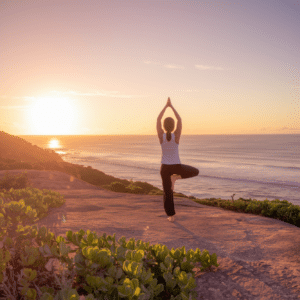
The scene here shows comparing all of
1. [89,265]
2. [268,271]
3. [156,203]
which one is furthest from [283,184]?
[89,265]

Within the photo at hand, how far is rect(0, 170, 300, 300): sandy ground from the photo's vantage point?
2840mm

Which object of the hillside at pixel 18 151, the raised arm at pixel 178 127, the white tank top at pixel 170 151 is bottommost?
the hillside at pixel 18 151

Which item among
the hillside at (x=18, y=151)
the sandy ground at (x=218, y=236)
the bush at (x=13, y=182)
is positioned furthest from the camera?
the hillside at (x=18, y=151)

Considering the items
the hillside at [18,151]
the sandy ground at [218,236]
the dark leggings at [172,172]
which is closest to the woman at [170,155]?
the dark leggings at [172,172]

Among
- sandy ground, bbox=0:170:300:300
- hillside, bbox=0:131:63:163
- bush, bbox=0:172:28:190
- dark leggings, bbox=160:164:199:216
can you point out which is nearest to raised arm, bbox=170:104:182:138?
dark leggings, bbox=160:164:199:216

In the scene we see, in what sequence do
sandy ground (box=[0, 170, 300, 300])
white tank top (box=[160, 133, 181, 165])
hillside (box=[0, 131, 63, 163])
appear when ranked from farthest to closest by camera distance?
hillside (box=[0, 131, 63, 163]) < white tank top (box=[160, 133, 181, 165]) < sandy ground (box=[0, 170, 300, 300])

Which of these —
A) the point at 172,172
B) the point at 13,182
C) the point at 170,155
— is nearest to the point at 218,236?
the point at 172,172

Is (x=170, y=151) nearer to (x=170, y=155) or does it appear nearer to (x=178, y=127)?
(x=170, y=155)

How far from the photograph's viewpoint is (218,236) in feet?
16.7

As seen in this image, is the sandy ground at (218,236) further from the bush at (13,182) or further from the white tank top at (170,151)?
the bush at (13,182)

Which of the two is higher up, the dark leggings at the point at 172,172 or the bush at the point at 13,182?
the dark leggings at the point at 172,172

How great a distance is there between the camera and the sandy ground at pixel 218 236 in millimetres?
2840

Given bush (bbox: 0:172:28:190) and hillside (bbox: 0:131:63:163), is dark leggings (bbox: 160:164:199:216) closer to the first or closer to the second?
bush (bbox: 0:172:28:190)

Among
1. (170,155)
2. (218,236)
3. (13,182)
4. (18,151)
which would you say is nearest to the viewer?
(218,236)
